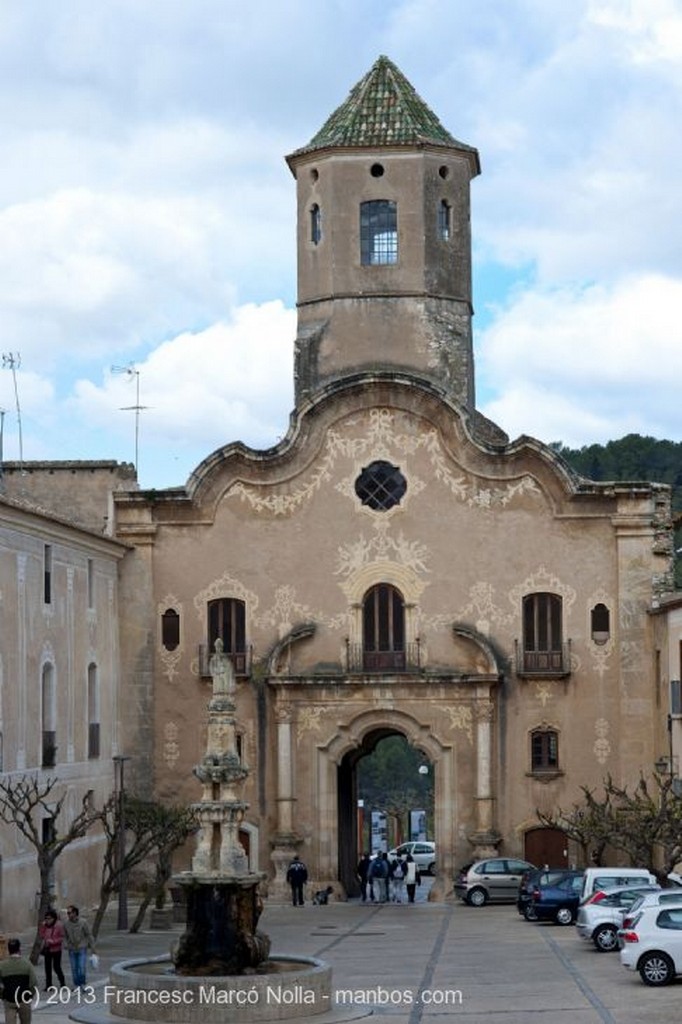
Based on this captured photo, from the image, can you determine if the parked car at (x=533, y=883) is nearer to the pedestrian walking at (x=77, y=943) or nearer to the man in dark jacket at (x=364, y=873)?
the man in dark jacket at (x=364, y=873)

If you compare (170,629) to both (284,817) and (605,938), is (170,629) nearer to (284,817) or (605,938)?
(284,817)

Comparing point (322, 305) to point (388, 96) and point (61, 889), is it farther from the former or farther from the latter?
point (61, 889)

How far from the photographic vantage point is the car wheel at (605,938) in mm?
38344

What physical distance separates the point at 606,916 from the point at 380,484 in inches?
798

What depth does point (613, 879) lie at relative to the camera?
137ft

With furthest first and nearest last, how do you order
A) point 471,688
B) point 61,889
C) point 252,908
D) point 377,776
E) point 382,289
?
point 377,776 → point 382,289 → point 471,688 → point 61,889 → point 252,908

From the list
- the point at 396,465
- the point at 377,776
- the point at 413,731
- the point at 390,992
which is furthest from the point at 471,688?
the point at 377,776

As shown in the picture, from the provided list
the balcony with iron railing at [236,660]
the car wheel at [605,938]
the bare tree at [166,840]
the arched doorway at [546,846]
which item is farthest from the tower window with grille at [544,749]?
the car wheel at [605,938]

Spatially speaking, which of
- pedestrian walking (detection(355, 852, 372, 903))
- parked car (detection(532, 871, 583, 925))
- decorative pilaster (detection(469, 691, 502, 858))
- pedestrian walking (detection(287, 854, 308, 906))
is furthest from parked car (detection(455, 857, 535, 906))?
parked car (detection(532, 871, 583, 925))

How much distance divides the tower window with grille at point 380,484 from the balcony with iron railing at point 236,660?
5.17m

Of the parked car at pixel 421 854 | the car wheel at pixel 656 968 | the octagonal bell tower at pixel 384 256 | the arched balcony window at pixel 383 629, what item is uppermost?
the octagonal bell tower at pixel 384 256

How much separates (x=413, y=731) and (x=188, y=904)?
78.9 ft

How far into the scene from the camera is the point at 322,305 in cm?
5938

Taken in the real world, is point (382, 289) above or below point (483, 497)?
above
